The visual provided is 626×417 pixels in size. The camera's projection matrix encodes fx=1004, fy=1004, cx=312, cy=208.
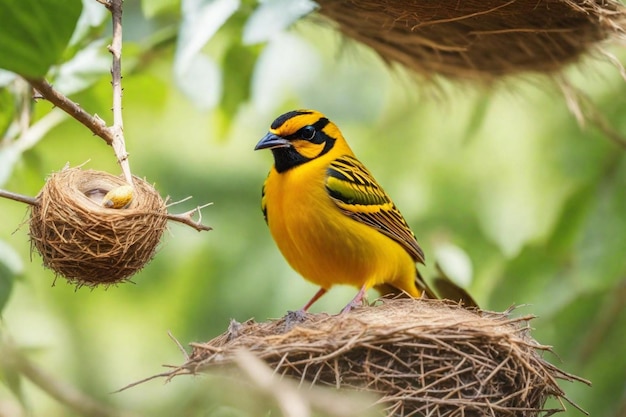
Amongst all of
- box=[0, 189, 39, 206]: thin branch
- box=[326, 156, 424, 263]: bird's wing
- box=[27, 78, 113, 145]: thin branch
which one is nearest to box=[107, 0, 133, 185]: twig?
box=[27, 78, 113, 145]: thin branch

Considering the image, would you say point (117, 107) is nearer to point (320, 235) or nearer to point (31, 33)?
point (31, 33)

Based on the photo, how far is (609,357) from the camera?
4520 mm

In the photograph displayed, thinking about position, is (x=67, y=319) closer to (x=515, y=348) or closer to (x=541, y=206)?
(x=541, y=206)

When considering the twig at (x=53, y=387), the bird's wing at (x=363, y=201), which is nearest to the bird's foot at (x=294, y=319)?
the bird's wing at (x=363, y=201)

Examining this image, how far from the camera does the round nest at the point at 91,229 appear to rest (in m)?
2.49

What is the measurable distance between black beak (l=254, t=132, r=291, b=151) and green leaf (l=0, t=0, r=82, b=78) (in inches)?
53.8

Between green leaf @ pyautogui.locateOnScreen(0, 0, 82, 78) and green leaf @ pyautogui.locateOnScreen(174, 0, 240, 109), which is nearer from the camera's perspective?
green leaf @ pyautogui.locateOnScreen(0, 0, 82, 78)

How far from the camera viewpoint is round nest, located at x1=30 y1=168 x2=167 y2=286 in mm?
2490

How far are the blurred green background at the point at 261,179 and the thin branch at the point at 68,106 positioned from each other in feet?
2.70

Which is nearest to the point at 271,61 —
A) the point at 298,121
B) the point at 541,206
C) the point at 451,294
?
the point at 298,121

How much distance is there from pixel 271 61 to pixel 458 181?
5.96ft

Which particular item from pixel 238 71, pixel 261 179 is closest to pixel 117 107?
pixel 238 71

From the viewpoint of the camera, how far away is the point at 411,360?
276 centimetres

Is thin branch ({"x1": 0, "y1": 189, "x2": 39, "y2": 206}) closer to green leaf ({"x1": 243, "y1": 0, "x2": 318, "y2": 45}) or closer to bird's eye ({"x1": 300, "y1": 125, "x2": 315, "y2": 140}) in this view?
green leaf ({"x1": 243, "y1": 0, "x2": 318, "y2": 45})
